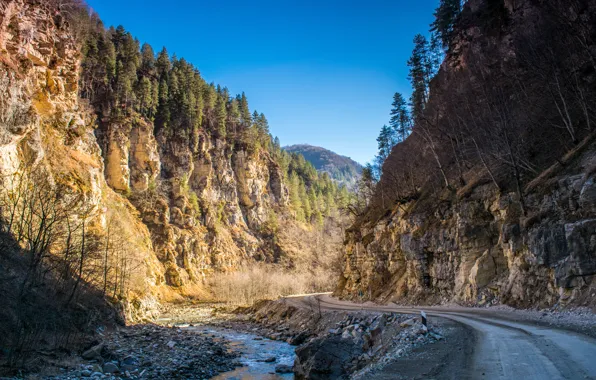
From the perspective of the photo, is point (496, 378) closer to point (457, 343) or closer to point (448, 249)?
point (457, 343)

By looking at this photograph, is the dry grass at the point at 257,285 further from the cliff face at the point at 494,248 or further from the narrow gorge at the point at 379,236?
the cliff face at the point at 494,248

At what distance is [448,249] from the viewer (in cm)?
2725

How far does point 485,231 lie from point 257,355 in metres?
17.5

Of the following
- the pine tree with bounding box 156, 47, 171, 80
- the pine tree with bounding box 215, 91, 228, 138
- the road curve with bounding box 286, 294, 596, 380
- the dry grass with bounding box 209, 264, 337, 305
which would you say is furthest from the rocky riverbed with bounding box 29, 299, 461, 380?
the pine tree with bounding box 156, 47, 171, 80

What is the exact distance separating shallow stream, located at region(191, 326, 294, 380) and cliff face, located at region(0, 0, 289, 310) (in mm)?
12239

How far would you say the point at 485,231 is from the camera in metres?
24.2

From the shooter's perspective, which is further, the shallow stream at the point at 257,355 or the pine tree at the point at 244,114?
the pine tree at the point at 244,114

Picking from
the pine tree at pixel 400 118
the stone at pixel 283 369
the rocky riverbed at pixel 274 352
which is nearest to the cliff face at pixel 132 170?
the rocky riverbed at pixel 274 352

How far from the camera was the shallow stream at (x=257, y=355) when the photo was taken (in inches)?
705

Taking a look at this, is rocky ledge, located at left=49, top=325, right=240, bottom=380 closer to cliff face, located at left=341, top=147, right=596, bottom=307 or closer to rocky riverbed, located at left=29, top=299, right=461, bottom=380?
rocky riverbed, located at left=29, top=299, right=461, bottom=380

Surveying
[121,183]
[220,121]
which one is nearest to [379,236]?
[121,183]

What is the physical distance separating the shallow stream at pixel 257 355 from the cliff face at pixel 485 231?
11851 mm

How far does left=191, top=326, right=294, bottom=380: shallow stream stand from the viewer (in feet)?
58.7

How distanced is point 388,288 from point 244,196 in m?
72.7
